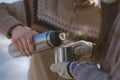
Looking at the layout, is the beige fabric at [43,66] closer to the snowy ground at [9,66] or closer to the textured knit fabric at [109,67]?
the textured knit fabric at [109,67]

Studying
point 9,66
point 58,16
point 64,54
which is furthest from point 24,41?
point 9,66

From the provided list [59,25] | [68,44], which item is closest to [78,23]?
[59,25]

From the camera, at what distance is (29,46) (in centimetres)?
117

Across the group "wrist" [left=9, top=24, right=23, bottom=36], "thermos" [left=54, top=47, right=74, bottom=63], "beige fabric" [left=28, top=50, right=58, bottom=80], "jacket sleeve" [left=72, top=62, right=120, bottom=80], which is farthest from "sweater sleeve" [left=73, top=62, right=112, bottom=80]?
"beige fabric" [left=28, top=50, right=58, bottom=80]

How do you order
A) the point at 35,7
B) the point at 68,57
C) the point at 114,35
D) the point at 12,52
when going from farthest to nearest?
the point at 35,7
the point at 12,52
the point at 68,57
the point at 114,35

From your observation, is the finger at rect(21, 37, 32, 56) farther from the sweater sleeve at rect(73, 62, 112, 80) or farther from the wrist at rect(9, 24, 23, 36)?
the sweater sleeve at rect(73, 62, 112, 80)

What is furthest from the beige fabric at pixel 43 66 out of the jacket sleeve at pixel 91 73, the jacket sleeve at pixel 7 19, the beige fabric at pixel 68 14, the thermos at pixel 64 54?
the jacket sleeve at pixel 91 73

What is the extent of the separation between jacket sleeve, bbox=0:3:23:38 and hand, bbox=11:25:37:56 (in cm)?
5

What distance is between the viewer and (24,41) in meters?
1.19

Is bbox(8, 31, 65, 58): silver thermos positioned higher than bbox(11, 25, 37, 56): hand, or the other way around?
bbox(8, 31, 65, 58): silver thermos

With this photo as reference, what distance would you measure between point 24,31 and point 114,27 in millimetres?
340

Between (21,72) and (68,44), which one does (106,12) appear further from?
(21,72)

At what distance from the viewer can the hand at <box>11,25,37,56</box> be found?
1178mm

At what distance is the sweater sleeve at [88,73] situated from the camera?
949mm
